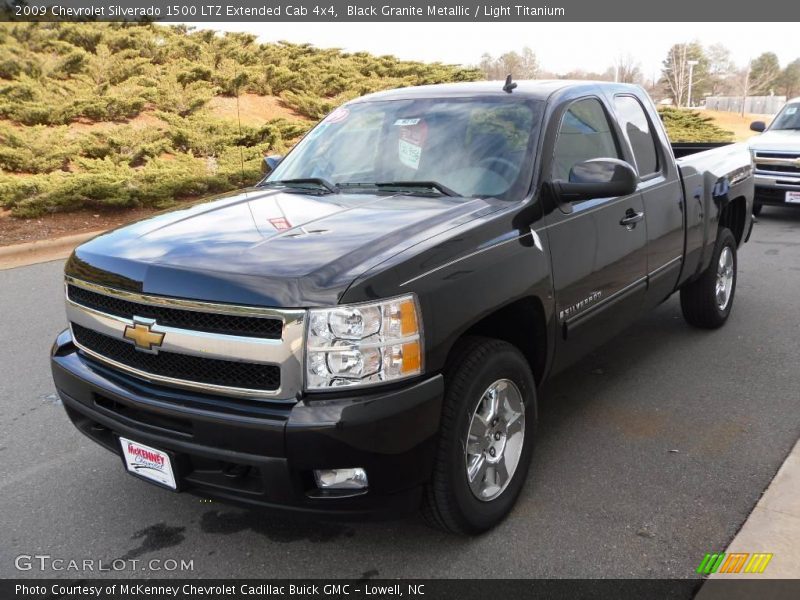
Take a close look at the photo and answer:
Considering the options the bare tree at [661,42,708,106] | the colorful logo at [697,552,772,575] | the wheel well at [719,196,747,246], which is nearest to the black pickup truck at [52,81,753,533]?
the colorful logo at [697,552,772,575]

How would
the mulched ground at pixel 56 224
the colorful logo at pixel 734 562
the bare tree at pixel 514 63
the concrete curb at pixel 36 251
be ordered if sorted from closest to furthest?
the colorful logo at pixel 734 562 < the concrete curb at pixel 36 251 < the mulched ground at pixel 56 224 < the bare tree at pixel 514 63

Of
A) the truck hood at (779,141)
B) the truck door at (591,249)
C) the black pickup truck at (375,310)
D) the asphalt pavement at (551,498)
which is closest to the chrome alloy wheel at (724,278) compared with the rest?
the asphalt pavement at (551,498)

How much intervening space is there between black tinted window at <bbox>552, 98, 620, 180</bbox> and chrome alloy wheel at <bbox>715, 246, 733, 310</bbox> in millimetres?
2020

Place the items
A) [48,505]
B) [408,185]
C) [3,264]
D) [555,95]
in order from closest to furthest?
[48,505] < [408,185] < [555,95] < [3,264]

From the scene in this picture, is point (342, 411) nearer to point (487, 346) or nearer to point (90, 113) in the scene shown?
point (487, 346)

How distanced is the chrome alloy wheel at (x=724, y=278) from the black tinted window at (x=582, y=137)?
202 centimetres

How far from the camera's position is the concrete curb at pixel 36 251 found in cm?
892

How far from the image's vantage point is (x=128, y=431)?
2.70m

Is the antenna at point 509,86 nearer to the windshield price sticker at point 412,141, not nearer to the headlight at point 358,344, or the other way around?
the windshield price sticker at point 412,141

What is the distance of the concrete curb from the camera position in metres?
8.92

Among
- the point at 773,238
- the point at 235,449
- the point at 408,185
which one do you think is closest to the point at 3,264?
the point at 408,185

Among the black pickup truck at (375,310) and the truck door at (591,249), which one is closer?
the black pickup truck at (375,310)

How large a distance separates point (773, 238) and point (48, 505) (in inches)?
365

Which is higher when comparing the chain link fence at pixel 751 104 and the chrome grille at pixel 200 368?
the chrome grille at pixel 200 368
